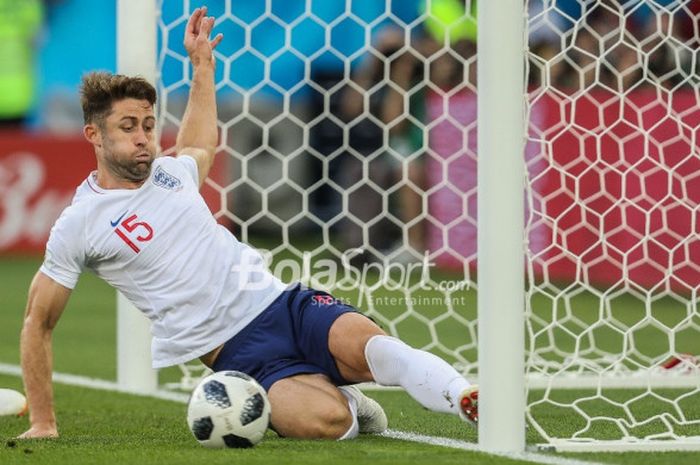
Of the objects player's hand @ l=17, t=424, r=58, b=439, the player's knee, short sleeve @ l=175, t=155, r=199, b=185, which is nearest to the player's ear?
short sleeve @ l=175, t=155, r=199, b=185

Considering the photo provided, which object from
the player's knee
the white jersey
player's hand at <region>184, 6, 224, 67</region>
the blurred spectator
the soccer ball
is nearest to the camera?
the soccer ball

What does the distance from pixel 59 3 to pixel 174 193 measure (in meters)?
11.4

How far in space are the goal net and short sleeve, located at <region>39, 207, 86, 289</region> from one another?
144 centimetres

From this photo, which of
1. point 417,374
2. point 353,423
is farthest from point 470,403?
point 353,423

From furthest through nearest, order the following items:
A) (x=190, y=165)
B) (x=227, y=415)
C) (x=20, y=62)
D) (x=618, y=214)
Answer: (x=20, y=62) → (x=618, y=214) → (x=190, y=165) → (x=227, y=415)

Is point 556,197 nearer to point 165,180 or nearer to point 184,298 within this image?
point 165,180

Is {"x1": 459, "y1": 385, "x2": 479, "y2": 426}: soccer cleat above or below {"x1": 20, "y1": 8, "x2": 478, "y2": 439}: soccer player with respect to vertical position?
below

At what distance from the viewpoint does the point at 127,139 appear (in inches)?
202

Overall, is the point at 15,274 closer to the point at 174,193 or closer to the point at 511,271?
the point at 174,193

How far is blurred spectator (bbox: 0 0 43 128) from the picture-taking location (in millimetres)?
16250

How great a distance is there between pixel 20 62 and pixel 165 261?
1161 centimetres

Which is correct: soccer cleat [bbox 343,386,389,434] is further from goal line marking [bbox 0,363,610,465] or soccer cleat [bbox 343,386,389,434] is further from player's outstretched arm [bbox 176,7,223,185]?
player's outstretched arm [bbox 176,7,223,185]

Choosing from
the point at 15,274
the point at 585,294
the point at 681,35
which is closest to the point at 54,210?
the point at 15,274

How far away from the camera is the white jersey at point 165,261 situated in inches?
201
